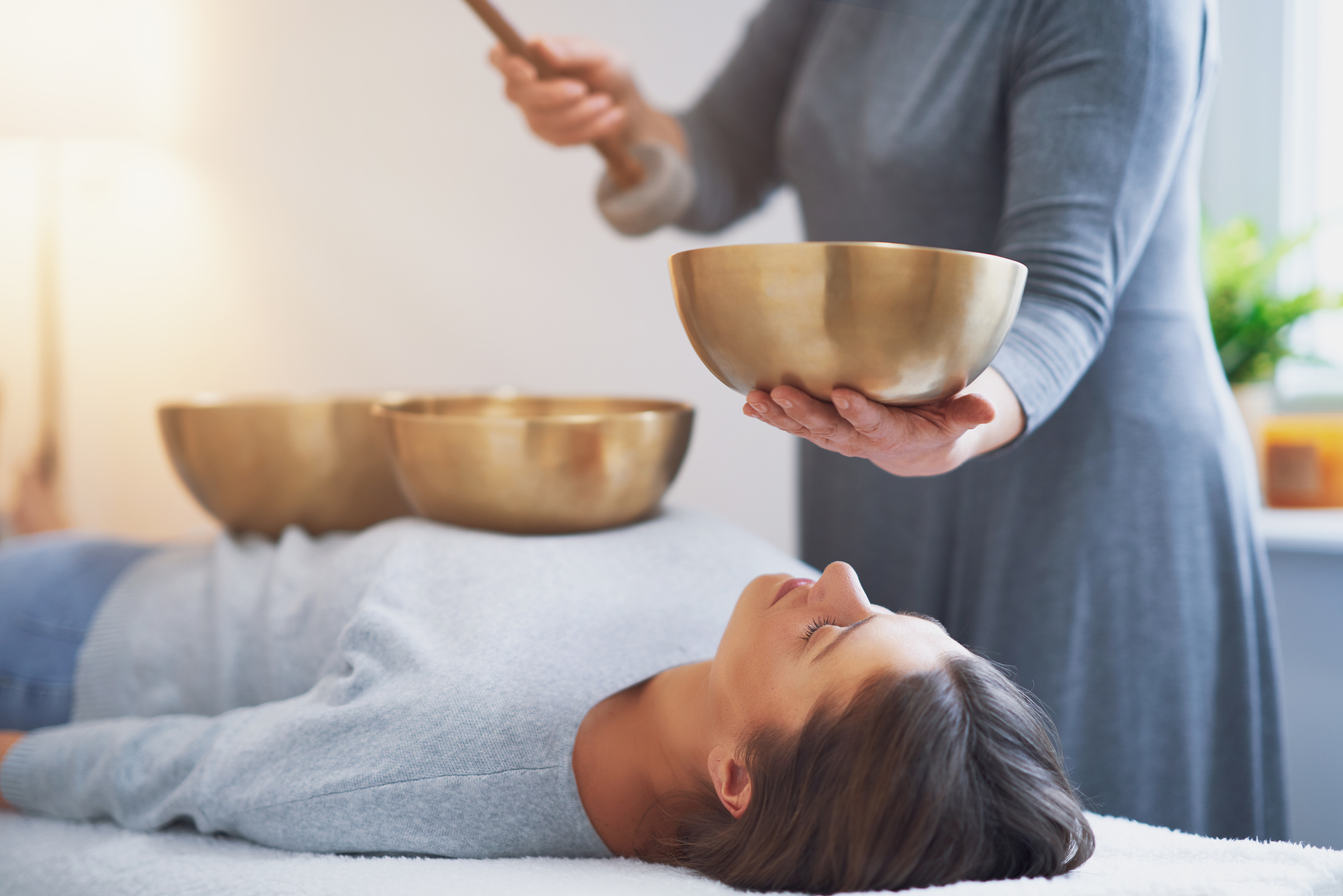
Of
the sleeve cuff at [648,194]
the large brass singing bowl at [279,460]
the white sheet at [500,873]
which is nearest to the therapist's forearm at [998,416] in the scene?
the white sheet at [500,873]

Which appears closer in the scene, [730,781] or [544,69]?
[730,781]

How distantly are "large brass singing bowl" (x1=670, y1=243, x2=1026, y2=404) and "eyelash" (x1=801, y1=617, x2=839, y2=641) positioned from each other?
0.61 feet

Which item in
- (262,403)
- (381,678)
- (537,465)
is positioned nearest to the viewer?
(381,678)

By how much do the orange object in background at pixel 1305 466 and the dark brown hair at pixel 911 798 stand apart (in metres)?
0.85

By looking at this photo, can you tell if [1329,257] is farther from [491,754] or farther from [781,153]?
[491,754]

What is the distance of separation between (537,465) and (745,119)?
50 centimetres

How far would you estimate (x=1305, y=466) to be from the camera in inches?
44.8

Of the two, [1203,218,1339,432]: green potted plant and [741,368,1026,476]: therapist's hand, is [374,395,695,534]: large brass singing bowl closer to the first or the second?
[741,368,1026,476]: therapist's hand

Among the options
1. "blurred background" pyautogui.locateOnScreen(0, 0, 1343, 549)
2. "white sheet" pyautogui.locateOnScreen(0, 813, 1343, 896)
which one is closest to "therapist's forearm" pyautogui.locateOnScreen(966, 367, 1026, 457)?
"white sheet" pyautogui.locateOnScreen(0, 813, 1343, 896)

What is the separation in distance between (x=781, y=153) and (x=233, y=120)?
44.7 inches

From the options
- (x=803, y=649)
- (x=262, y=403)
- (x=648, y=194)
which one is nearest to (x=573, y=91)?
(x=648, y=194)

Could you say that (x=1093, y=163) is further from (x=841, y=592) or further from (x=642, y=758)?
(x=642, y=758)

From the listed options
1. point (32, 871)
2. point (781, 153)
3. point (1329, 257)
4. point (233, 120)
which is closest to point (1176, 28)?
point (781, 153)

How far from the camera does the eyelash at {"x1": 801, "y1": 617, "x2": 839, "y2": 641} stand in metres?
0.57
